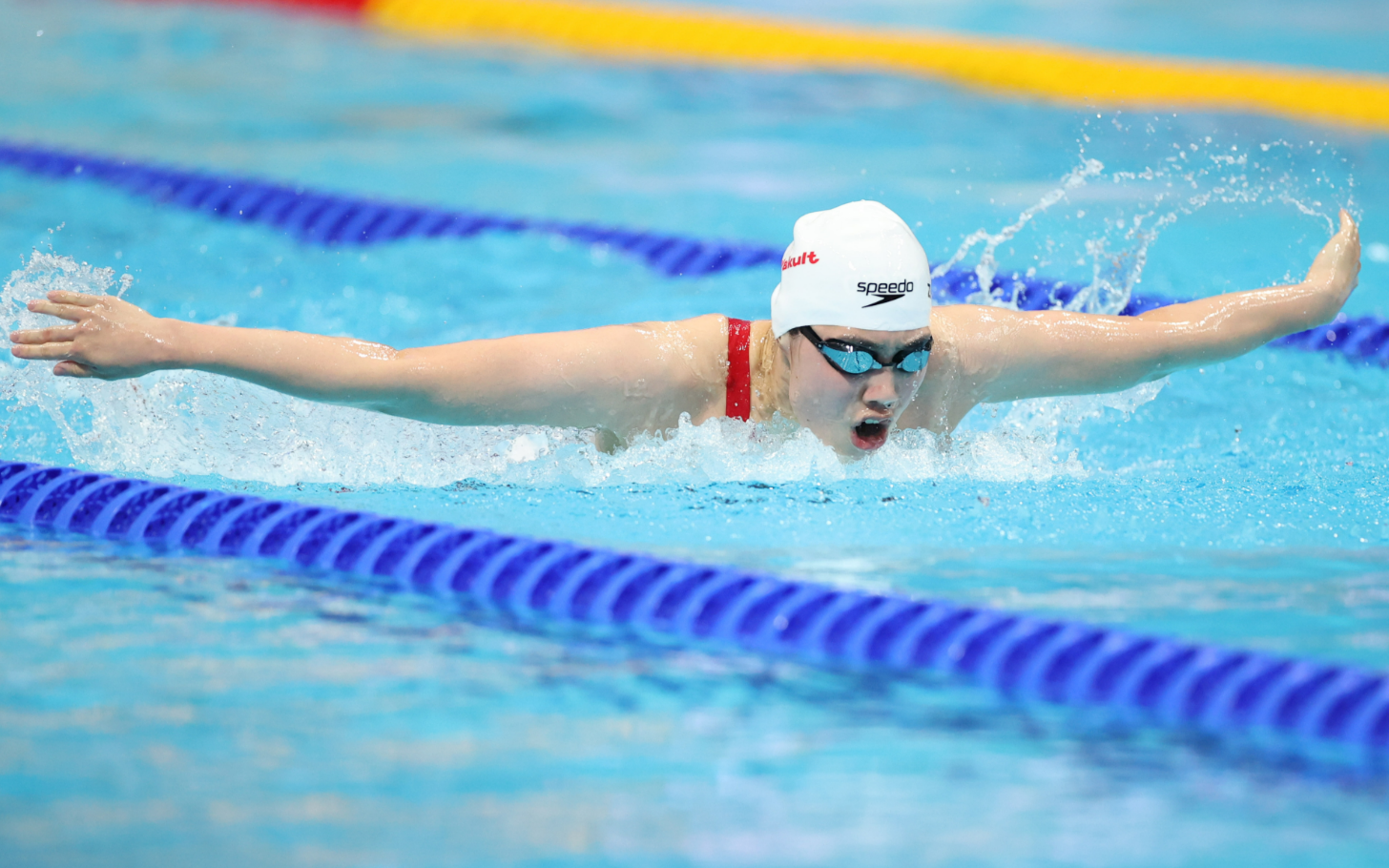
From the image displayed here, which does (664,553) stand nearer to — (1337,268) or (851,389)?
(851,389)

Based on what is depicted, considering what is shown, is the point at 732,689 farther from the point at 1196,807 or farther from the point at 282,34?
the point at 282,34

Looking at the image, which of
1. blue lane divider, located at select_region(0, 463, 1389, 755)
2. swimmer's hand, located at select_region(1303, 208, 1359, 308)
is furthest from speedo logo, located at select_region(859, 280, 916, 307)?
swimmer's hand, located at select_region(1303, 208, 1359, 308)

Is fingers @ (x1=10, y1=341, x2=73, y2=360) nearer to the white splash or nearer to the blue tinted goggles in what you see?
the white splash

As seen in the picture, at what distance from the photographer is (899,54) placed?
1048 cm

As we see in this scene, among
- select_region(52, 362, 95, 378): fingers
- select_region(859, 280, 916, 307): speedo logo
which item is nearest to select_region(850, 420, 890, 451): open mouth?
select_region(859, 280, 916, 307): speedo logo

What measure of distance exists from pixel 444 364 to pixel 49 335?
693mm

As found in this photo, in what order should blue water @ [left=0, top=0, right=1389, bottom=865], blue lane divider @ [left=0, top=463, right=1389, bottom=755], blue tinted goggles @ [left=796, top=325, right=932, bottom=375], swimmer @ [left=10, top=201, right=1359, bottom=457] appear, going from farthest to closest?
blue tinted goggles @ [left=796, top=325, right=932, bottom=375] → swimmer @ [left=10, top=201, right=1359, bottom=457] → blue lane divider @ [left=0, top=463, right=1389, bottom=755] → blue water @ [left=0, top=0, right=1389, bottom=865]

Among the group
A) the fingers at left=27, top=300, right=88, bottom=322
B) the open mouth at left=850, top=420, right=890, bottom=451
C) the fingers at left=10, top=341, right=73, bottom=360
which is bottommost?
the fingers at left=10, top=341, right=73, bottom=360

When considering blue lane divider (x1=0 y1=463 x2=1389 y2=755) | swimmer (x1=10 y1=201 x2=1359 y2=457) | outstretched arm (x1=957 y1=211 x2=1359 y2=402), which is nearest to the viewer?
blue lane divider (x1=0 y1=463 x2=1389 y2=755)

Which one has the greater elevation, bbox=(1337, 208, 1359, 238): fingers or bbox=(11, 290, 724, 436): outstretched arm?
bbox=(1337, 208, 1359, 238): fingers

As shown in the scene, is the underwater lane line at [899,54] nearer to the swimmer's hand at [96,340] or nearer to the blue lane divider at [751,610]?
the blue lane divider at [751,610]

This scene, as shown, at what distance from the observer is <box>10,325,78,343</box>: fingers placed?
9.27 ft

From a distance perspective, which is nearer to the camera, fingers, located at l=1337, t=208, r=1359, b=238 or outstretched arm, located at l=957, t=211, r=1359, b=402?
outstretched arm, located at l=957, t=211, r=1359, b=402

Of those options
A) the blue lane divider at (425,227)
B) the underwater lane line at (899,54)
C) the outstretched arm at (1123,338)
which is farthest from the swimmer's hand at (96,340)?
the underwater lane line at (899,54)
